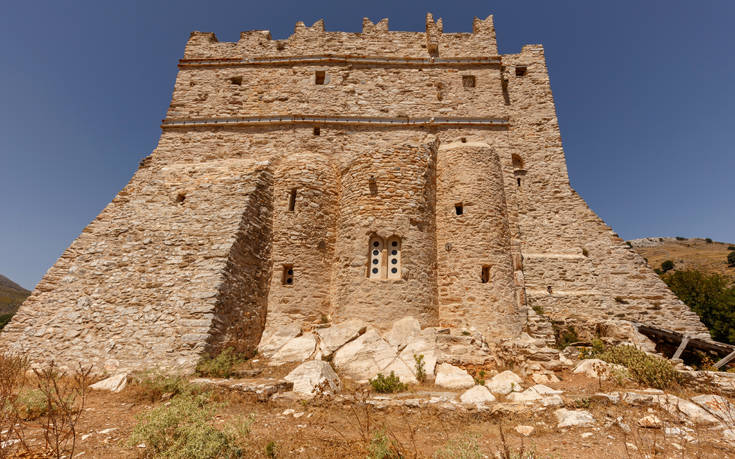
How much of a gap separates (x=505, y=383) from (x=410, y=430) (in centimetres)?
378

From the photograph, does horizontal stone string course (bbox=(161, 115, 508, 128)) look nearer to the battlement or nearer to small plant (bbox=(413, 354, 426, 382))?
the battlement

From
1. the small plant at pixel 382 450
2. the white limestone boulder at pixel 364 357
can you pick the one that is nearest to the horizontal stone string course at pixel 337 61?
the white limestone boulder at pixel 364 357

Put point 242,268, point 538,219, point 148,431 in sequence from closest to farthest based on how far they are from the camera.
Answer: point 148,431 < point 242,268 < point 538,219

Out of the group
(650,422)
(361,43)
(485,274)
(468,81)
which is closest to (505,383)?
(650,422)

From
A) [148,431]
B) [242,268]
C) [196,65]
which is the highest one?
[196,65]

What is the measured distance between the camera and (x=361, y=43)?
57.6 feet

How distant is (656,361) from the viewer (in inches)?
297

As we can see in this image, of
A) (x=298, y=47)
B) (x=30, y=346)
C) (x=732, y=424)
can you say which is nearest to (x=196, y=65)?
(x=298, y=47)

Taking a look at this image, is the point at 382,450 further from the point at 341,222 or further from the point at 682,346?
the point at 682,346

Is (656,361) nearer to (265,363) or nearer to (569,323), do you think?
(569,323)

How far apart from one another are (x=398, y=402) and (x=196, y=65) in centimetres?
1851

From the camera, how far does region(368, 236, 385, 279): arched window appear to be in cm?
1112

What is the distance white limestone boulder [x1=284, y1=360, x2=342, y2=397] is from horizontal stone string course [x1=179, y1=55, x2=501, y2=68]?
14717 mm

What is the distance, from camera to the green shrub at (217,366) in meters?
7.98
